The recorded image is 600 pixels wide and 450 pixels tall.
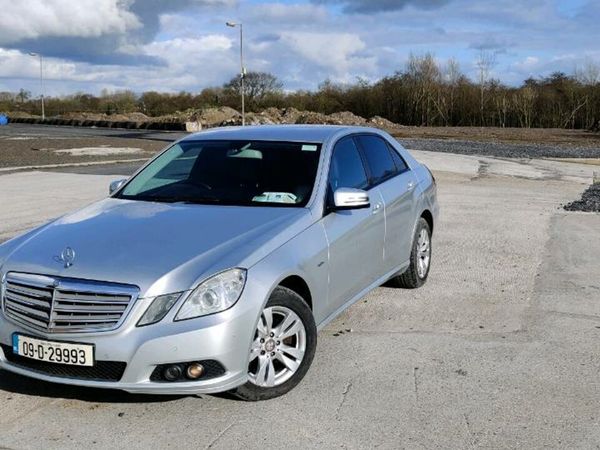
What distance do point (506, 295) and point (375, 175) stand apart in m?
1.84

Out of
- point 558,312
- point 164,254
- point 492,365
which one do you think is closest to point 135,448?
point 164,254

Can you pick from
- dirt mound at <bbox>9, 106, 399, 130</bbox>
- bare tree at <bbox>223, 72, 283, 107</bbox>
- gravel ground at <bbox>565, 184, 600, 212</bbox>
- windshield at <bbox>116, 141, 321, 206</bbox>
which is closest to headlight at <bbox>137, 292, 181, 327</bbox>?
windshield at <bbox>116, 141, 321, 206</bbox>

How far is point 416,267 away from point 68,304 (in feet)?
11.9

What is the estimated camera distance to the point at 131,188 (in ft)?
18.0

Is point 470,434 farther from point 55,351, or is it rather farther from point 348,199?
point 55,351

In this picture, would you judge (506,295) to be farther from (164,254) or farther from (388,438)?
(164,254)

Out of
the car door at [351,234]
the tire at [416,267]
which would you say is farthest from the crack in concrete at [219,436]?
the tire at [416,267]

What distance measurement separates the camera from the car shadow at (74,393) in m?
4.11

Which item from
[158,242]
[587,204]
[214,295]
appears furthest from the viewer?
[587,204]

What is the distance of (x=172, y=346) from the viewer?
3613mm

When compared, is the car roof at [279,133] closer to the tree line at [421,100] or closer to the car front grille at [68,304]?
the car front grille at [68,304]

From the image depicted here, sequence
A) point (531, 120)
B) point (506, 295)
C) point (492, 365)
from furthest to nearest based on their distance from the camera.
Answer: point (531, 120) < point (506, 295) < point (492, 365)

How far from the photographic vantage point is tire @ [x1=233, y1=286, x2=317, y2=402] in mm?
3975

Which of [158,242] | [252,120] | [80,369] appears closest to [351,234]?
[158,242]
